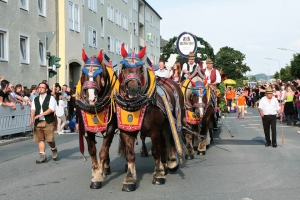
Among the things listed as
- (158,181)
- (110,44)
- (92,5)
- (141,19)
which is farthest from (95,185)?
(141,19)

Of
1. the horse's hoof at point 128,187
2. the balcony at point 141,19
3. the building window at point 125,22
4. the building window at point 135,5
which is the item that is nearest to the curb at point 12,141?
the horse's hoof at point 128,187

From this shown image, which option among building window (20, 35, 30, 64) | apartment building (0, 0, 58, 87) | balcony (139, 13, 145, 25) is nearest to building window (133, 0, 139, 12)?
balcony (139, 13, 145, 25)

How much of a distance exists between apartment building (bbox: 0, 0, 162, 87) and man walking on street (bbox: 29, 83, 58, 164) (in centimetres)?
733

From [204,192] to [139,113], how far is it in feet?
5.04

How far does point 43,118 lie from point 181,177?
13.1ft

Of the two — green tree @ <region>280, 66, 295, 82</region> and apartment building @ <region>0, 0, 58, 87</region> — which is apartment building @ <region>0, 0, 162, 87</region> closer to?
apartment building @ <region>0, 0, 58, 87</region>

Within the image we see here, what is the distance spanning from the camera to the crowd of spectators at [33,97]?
15.6 m

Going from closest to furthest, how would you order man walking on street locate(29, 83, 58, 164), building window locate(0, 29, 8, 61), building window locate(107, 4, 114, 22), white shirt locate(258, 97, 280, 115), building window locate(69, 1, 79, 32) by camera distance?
man walking on street locate(29, 83, 58, 164) < white shirt locate(258, 97, 280, 115) < building window locate(0, 29, 8, 61) < building window locate(69, 1, 79, 32) < building window locate(107, 4, 114, 22)

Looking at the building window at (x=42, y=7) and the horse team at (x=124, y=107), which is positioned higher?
the building window at (x=42, y=7)

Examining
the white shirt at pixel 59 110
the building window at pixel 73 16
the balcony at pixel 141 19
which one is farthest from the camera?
the balcony at pixel 141 19

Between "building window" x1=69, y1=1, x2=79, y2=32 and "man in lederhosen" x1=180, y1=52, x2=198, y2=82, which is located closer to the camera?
"man in lederhosen" x1=180, y1=52, x2=198, y2=82

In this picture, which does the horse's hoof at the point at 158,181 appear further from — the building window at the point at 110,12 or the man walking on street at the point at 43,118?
the building window at the point at 110,12

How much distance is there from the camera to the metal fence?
15365mm

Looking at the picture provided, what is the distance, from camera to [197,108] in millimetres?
10812
